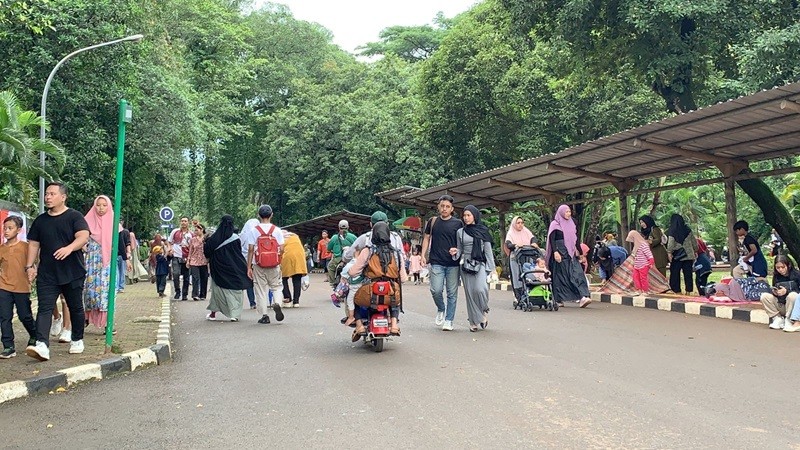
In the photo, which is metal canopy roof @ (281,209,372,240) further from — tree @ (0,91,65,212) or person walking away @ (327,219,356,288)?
tree @ (0,91,65,212)

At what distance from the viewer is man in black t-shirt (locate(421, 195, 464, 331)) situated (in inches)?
414

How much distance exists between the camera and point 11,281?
8.05m

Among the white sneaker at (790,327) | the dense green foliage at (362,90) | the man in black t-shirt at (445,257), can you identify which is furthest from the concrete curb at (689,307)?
the dense green foliage at (362,90)

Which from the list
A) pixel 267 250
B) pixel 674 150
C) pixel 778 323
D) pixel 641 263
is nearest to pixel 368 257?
pixel 267 250

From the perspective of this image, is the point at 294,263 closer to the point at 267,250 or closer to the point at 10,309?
the point at 267,250

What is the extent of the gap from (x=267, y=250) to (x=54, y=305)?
4.30 meters

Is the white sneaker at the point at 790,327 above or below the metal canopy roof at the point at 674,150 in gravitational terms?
below

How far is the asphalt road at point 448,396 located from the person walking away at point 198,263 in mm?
6597

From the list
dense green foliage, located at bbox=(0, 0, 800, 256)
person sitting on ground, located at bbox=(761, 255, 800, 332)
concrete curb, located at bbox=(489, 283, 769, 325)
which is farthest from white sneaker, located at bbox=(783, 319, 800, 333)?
dense green foliage, located at bbox=(0, 0, 800, 256)

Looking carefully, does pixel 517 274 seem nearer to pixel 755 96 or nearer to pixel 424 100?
pixel 755 96

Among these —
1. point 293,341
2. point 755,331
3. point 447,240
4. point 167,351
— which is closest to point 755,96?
point 755,331

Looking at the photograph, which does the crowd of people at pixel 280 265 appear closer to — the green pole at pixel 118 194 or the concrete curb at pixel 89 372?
the green pole at pixel 118 194

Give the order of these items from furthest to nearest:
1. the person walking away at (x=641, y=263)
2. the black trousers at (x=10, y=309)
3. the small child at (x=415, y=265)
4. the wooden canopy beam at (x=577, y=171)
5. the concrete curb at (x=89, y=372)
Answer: the small child at (x=415, y=265)
the wooden canopy beam at (x=577, y=171)
the person walking away at (x=641, y=263)
the black trousers at (x=10, y=309)
the concrete curb at (x=89, y=372)

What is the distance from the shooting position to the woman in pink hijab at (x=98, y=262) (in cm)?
972
